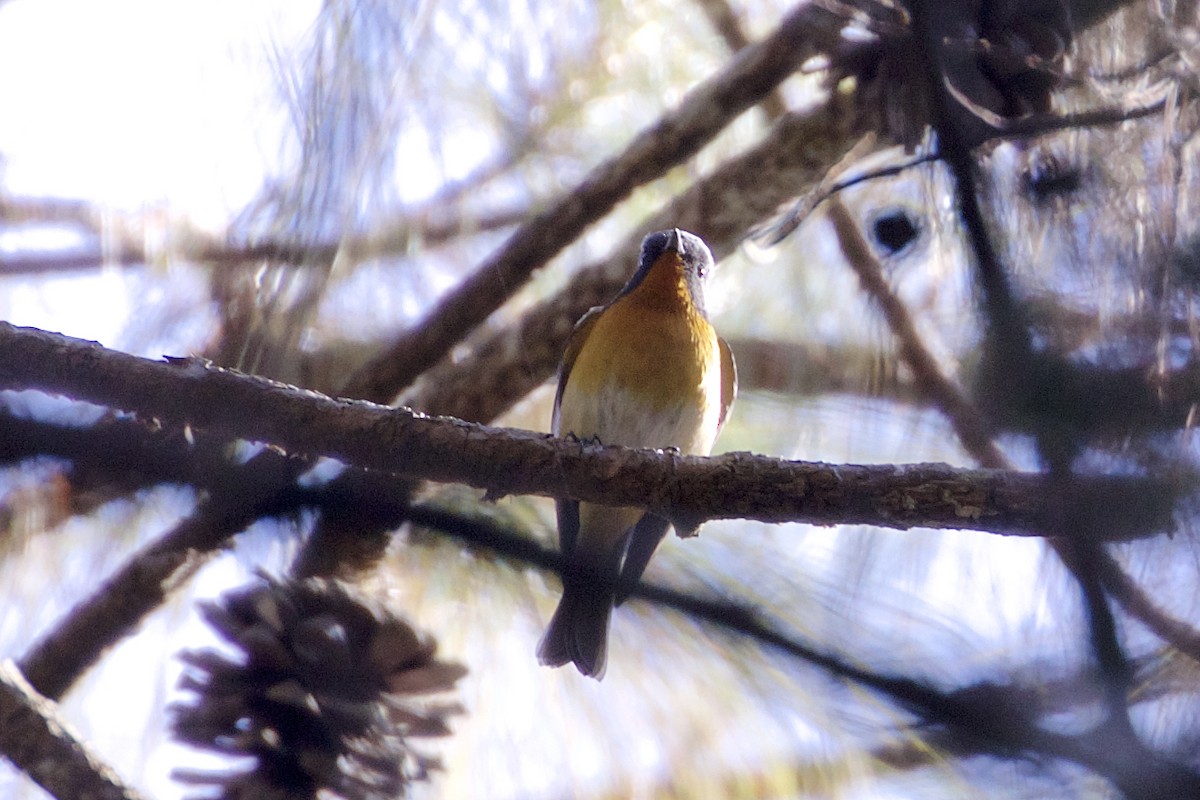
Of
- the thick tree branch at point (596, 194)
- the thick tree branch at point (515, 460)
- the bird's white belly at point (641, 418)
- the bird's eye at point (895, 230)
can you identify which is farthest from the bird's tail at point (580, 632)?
the bird's white belly at point (641, 418)

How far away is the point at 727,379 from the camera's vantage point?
9.41ft

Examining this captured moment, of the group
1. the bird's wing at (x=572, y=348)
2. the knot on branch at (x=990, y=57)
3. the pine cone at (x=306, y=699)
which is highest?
the bird's wing at (x=572, y=348)

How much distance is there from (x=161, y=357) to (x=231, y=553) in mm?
431

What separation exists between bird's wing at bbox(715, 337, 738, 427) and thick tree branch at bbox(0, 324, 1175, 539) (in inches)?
50.2

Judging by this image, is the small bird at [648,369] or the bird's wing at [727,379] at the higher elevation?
the bird's wing at [727,379]

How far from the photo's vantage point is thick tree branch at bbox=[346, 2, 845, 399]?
7.10ft

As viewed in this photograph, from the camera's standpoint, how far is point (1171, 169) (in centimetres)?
95

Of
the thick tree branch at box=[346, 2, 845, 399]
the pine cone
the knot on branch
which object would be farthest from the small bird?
the knot on branch

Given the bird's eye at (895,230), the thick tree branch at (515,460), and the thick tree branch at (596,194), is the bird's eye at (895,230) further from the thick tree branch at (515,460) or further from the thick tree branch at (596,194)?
the thick tree branch at (596,194)

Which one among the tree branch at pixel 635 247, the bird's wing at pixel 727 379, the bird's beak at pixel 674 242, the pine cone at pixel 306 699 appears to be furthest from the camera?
the bird's wing at pixel 727 379

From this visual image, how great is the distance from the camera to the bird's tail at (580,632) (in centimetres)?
99

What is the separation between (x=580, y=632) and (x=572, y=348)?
53.3 inches

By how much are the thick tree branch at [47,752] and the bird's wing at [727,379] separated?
5.72 ft

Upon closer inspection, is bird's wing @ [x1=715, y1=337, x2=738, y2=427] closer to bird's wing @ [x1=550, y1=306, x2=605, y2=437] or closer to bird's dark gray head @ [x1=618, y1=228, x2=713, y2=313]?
bird's dark gray head @ [x1=618, y1=228, x2=713, y2=313]
